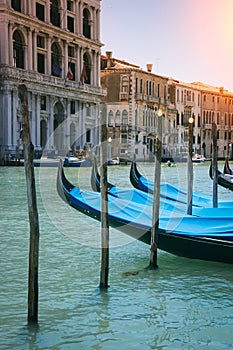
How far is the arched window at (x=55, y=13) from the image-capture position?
809 inches

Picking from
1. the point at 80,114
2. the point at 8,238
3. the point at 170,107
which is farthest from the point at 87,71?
the point at 8,238

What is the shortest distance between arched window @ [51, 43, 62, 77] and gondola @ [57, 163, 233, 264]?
1658cm

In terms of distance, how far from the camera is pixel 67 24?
2133 centimetres

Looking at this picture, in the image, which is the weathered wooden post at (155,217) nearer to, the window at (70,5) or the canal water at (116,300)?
the canal water at (116,300)

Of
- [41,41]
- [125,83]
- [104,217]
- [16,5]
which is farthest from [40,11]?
[104,217]

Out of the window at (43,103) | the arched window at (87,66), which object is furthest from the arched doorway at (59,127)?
the arched window at (87,66)

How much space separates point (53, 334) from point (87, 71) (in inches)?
819

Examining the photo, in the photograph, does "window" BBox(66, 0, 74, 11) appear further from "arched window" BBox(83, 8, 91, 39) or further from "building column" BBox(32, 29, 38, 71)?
"building column" BBox(32, 29, 38, 71)

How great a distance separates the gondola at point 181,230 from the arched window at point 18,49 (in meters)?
15.1

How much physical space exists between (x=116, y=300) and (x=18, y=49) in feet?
54.5

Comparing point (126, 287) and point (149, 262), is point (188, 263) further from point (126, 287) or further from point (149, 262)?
point (126, 287)

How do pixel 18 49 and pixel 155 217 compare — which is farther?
pixel 18 49

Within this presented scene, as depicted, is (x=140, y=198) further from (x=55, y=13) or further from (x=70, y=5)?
(x=70, y=5)

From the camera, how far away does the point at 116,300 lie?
10.5 feet
